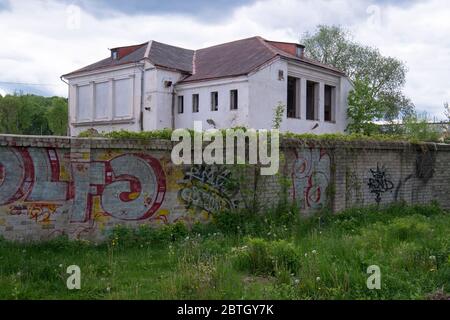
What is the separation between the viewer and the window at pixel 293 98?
83.1 feet

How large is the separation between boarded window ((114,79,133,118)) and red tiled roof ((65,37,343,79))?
117cm

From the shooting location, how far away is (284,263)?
617 cm

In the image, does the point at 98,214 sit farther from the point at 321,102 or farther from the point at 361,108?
the point at 361,108

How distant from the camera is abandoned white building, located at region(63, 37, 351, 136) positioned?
22938 mm

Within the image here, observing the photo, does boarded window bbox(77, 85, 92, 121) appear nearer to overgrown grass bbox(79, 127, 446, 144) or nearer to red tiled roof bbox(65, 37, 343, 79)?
red tiled roof bbox(65, 37, 343, 79)

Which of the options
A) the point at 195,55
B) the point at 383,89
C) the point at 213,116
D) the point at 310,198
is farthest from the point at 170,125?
the point at 383,89

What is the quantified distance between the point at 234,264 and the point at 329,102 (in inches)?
911

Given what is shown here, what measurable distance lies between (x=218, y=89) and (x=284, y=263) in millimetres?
17994

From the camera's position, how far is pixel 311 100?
88.1 ft

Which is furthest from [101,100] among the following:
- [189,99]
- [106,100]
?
[189,99]

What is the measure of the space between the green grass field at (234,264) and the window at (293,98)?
1703 cm

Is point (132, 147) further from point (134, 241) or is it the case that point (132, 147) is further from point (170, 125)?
point (170, 125)

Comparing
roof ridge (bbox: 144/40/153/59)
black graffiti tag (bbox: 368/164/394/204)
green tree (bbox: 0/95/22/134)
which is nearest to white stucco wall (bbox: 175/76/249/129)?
roof ridge (bbox: 144/40/153/59)

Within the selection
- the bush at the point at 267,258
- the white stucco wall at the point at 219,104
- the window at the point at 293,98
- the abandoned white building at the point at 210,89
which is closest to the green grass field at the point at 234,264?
the bush at the point at 267,258
